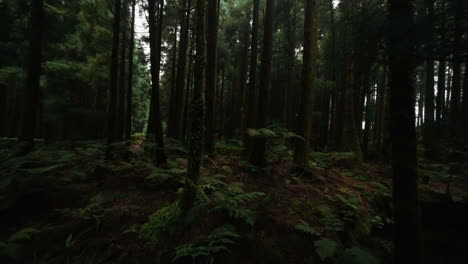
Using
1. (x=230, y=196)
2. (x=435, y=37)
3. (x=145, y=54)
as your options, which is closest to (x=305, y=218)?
(x=230, y=196)

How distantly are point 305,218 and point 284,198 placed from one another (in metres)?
0.80

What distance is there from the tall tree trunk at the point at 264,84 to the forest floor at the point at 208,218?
50 centimetres

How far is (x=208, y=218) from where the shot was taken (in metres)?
4.21

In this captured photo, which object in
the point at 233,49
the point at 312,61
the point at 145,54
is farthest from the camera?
the point at 233,49

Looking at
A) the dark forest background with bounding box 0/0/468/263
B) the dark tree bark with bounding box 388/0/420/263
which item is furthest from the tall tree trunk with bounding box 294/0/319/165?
the dark tree bark with bounding box 388/0/420/263

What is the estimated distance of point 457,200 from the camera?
6203mm

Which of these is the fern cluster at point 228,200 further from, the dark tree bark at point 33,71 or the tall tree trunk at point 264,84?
the dark tree bark at point 33,71

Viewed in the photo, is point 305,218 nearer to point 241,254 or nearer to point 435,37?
point 241,254

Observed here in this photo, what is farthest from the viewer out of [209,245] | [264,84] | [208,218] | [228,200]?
[264,84]

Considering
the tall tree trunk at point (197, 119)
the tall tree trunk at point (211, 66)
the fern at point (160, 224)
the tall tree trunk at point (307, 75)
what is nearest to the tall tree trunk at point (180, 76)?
the tall tree trunk at point (211, 66)

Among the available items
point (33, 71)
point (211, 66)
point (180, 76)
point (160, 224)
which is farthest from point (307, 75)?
point (33, 71)

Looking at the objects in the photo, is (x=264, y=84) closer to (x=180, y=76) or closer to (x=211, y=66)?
(x=211, y=66)

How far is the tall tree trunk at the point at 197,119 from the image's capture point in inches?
166

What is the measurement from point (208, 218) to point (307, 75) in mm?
→ 5531
